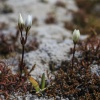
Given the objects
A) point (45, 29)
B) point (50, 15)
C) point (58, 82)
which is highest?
point (50, 15)

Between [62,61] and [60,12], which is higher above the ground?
[60,12]

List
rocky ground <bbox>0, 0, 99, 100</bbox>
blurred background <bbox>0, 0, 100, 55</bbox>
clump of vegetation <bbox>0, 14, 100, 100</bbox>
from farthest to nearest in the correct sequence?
blurred background <bbox>0, 0, 100, 55</bbox> < rocky ground <bbox>0, 0, 99, 100</bbox> < clump of vegetation <bbox>0, 14, 100, 100</bbox>

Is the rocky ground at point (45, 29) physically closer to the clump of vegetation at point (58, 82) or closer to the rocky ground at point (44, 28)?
the rocky ground at point (44, 28)

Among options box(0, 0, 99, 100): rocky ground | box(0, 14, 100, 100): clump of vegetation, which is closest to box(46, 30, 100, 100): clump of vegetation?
box(0, 14, 100, 100): clump of vegetation

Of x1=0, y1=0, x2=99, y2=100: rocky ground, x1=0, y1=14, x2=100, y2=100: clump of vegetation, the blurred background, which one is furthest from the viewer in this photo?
the blurred background

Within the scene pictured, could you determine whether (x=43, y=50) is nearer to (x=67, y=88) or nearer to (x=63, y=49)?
(x=63, y=49)

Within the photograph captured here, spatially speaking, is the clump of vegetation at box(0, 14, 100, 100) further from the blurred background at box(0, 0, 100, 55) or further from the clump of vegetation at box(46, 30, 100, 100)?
the blurred background at box(0, 0, 100, 55)

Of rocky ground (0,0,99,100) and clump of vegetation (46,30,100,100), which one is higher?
rocky ground (0,0,99,100)

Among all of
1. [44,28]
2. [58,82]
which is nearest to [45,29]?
[44,28]

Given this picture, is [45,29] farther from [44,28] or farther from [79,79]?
[79,79]

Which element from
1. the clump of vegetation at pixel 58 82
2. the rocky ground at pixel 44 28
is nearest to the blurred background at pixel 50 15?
the rocky ground at pixel 44 28

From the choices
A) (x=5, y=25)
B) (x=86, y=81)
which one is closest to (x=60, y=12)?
(x=5, y=25)
